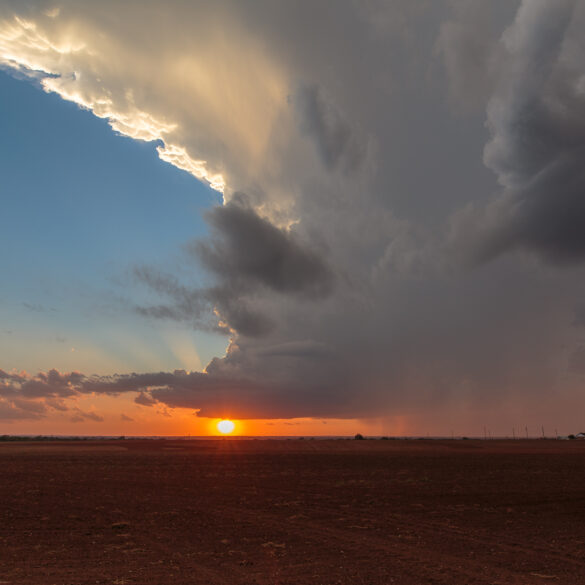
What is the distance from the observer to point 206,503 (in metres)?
24.8

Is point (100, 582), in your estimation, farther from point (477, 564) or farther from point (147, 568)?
point (477, 564)

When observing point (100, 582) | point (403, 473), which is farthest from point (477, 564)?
point (403, 473)

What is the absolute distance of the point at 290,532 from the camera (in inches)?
696

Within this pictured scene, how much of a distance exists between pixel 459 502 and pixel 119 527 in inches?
690

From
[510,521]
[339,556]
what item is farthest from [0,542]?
[510,521]

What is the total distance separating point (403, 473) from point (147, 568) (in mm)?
32694

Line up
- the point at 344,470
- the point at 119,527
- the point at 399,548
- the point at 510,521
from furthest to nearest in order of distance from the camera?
the point at 344,470 < the point at 510,521 < the point at 119,527 < the point at 399,548

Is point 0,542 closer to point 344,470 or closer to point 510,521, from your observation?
point 510,521

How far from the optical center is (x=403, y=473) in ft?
135

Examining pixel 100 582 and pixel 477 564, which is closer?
pixel 100 582

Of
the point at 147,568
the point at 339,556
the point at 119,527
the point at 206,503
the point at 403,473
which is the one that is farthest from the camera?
the point at 403,473

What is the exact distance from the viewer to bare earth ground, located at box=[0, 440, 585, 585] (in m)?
12.3

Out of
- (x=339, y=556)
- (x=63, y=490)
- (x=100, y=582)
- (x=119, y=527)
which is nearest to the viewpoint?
(x=100, y=582)

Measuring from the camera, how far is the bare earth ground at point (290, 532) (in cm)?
1234
